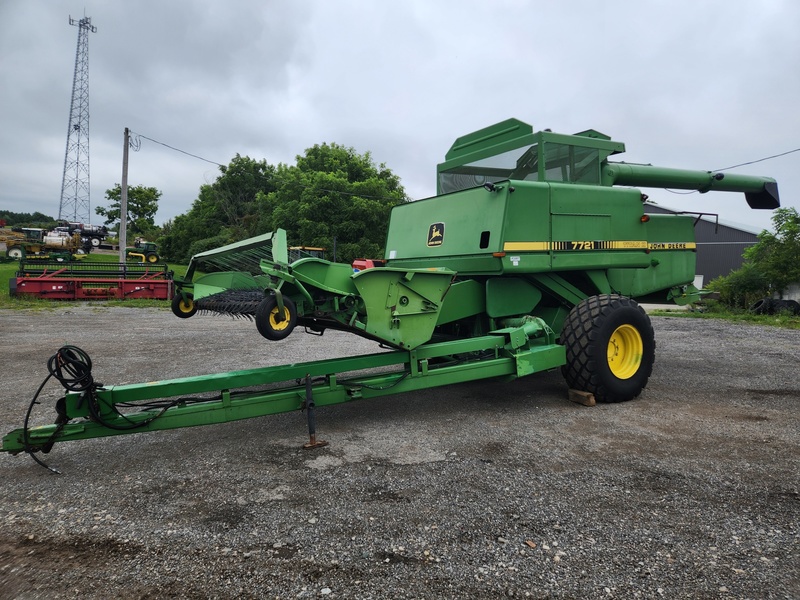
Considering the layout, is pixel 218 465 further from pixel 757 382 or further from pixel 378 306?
pixel 757 382

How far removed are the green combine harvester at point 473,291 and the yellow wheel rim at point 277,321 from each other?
0.01 metres

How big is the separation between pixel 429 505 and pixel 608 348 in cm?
292

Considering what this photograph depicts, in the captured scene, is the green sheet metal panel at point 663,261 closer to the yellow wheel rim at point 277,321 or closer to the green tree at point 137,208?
the yellow wheel rim at point 277,321

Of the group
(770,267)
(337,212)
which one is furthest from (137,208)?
(770,267)

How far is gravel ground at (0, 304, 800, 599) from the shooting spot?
2.28 meters

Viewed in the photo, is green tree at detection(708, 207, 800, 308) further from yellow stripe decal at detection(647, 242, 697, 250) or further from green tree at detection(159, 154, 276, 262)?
green tree at detection(159, 154, 276, 262)

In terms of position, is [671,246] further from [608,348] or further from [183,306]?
[183,306]

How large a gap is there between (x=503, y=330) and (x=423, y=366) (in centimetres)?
97

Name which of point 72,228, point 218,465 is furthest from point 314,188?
point 218,465

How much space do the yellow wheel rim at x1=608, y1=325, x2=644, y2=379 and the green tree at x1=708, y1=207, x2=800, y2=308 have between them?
13360 mm

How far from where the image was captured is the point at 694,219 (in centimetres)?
634

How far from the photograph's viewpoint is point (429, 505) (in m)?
2.96

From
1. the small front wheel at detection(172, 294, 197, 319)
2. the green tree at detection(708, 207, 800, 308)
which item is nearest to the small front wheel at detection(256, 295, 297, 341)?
the small front wheel at detection(172, 294, 197, 319)

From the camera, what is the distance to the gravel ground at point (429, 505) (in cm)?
228
